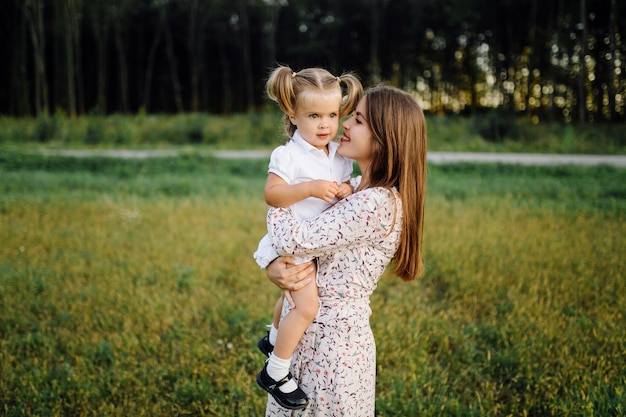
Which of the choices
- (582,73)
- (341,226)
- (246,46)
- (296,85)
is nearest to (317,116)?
(296,85)

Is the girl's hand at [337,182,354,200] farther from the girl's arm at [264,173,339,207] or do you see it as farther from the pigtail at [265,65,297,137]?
the pigtail at [265,65,297,137]

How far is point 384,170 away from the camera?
2076 mm

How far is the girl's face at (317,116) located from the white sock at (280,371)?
2.93ft

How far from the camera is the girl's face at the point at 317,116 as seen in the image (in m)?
2.12

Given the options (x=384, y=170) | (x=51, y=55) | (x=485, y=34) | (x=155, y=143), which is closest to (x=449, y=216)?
(x=384, y=170)

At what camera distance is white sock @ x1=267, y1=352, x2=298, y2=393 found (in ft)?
6.73

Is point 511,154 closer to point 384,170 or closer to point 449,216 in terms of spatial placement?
point 449,216

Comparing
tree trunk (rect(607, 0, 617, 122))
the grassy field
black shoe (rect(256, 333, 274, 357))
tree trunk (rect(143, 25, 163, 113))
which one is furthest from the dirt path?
tree trunk (rect(143, 25, 163, 113))

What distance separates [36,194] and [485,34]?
2582 centimetres

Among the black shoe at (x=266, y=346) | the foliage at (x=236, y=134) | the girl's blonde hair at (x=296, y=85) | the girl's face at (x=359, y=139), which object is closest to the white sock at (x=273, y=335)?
the black shoe at (x=266, y=346)

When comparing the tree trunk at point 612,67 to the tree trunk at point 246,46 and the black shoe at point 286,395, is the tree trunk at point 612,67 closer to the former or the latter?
the black shoe at point 286,395

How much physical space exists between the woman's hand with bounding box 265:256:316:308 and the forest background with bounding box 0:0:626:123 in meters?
22.4

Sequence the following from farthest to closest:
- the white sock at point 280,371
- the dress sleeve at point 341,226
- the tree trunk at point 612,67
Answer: the tree trunk at point 612,67 → the white sock at point 280,371 → the dress sleeve at point 341,226

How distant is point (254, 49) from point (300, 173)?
116 feet
